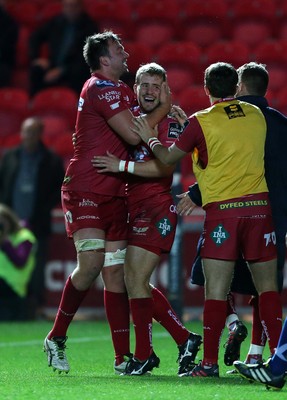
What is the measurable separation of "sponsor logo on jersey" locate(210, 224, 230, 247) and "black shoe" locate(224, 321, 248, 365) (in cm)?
74

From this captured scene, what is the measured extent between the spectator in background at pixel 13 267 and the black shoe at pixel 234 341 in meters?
4.97

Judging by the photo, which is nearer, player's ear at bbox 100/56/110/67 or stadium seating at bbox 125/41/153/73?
player's ear at bbox 100/56/110/67

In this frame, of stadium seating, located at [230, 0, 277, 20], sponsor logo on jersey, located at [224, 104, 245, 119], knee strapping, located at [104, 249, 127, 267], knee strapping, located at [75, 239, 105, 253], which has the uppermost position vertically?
stadium seating, located at [230, 0, 277, 20]

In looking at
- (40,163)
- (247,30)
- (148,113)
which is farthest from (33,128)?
(148,113)

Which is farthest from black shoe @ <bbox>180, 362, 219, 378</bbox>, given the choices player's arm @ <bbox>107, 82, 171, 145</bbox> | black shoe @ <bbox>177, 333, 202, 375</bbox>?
player's arm @ <bbox>107, 82, 171, 145</bbox>

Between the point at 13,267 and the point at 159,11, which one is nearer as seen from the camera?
the point at 13,267

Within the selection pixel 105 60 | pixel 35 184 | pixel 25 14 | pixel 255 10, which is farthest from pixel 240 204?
pixel 25 14

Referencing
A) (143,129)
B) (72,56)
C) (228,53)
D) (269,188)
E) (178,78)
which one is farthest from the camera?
(178,78)

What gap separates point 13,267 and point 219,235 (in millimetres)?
5527

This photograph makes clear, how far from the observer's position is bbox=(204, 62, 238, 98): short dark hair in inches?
274

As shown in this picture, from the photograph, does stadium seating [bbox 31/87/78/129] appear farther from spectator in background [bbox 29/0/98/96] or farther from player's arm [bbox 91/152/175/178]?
player's arm [bbox 91/152/175/178]

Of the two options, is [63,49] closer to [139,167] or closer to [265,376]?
[139,167]

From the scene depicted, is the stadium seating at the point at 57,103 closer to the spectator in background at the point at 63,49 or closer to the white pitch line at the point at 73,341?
the spectator in background at the point at 63,49

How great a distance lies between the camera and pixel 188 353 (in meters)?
7.41
